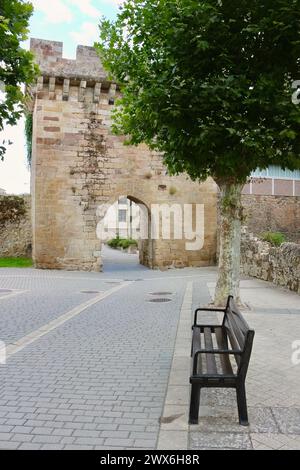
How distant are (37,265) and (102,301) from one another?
28.2 feet

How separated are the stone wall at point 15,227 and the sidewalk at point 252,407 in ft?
61.1

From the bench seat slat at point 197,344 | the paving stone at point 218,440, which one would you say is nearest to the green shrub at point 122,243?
the bench seat slat at point 197,344

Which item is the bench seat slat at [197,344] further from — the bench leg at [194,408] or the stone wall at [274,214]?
the stone wall at [274,214]

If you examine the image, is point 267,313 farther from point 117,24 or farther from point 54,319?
point 117,24

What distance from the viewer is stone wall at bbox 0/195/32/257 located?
2333 cm

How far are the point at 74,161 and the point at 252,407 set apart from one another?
613 inches

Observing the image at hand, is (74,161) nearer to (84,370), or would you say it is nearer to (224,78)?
(224,78)

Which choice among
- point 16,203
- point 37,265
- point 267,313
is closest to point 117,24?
point 267,313

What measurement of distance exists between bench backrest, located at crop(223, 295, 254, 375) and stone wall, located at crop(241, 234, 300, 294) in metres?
6.79

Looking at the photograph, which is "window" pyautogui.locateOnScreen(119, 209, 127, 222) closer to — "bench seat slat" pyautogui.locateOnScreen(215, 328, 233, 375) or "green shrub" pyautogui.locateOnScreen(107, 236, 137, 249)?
"green shrub" pyautogui.locateOnScreen(107, 236, 137, 249)

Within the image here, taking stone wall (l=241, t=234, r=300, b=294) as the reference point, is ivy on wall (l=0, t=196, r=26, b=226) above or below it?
above

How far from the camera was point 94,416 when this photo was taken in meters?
3.54

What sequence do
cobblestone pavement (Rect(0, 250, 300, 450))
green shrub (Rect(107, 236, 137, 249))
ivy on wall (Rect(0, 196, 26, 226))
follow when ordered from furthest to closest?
green shrub (Rect(107, 236, 137, 249)) → ivy on wall (Rect(0, 196, 26, 226)) → cobblestone pavement (Rect(0, 250, 300, 450))

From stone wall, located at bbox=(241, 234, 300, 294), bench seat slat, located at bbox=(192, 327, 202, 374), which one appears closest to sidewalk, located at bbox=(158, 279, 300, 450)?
bench seat slat, located at bbox=(192, 327, 202, 374)
